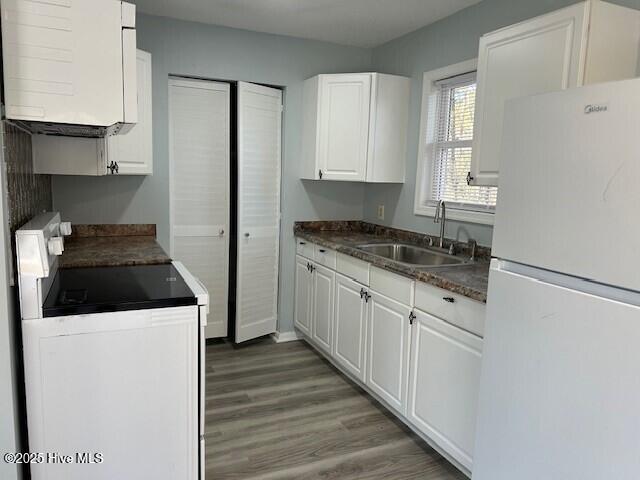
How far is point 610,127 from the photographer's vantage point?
1.27m

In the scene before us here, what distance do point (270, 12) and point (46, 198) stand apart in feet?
6.02

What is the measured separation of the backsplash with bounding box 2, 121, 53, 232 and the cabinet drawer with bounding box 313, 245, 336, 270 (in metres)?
1.78

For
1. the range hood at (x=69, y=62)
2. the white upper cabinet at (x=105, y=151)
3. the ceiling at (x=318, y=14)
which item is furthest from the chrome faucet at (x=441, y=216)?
the range hood at (x=69, y=62)

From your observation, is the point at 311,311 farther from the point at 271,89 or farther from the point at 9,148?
the point at 9,148

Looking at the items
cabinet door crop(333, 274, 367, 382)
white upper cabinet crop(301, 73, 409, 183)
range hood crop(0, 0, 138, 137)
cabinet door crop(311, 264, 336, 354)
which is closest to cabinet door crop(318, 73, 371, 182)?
white upper cabinet crop(301, 73, 409, 183)

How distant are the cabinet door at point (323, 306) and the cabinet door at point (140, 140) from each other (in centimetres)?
140

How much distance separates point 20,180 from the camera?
1.77 m

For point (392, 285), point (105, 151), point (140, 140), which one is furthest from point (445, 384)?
point (140, 140)

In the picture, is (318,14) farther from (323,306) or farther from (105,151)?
(323,306)

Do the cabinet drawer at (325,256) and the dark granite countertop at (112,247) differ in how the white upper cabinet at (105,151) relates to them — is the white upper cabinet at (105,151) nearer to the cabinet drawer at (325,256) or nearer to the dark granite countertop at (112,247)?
the dark granite countertop at (112,247)

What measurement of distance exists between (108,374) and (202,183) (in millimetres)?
2255

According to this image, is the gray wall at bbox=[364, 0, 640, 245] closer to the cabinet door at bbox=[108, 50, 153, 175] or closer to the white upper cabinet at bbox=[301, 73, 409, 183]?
the white upper cabinet at bbox=[301, 73, 409, 183]

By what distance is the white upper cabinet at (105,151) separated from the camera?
237 centimetres

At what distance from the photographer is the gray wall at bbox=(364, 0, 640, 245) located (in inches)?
105
